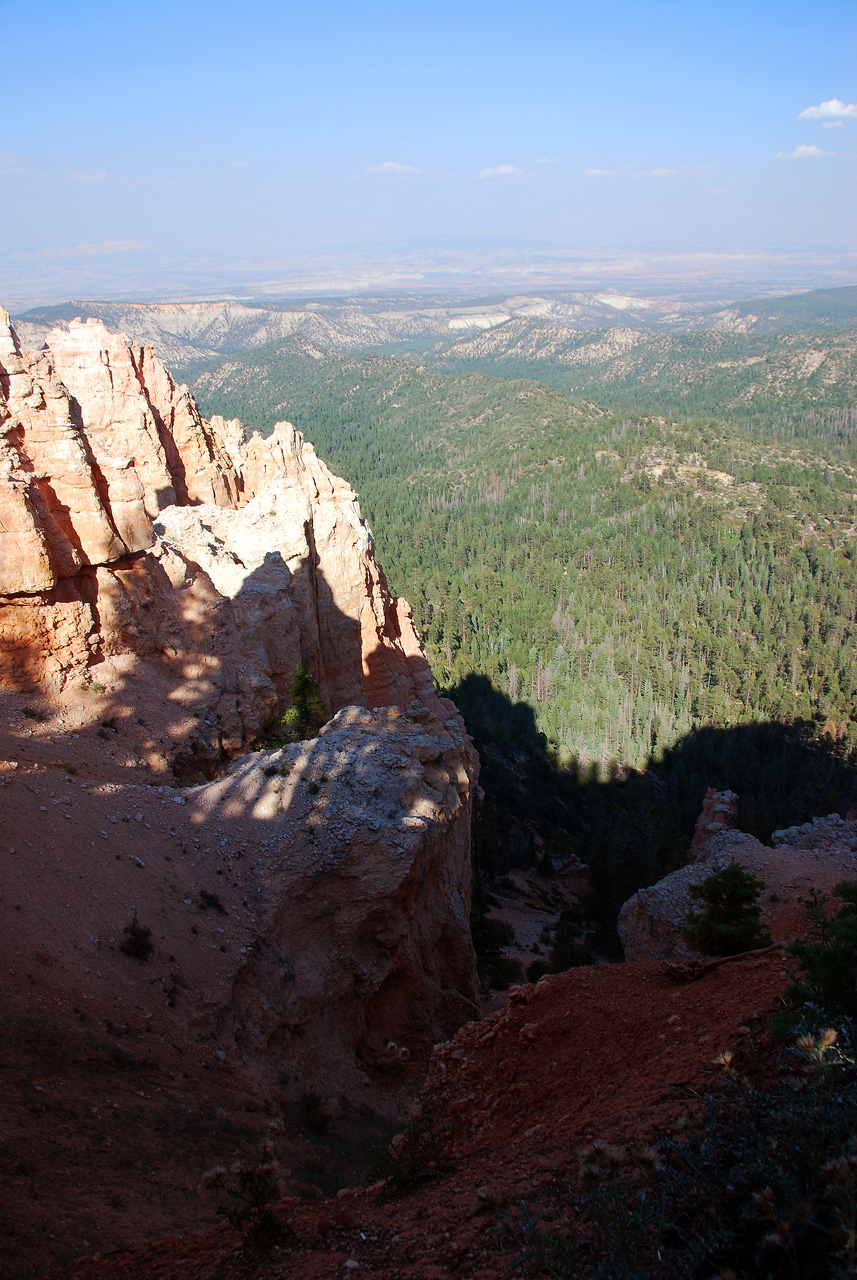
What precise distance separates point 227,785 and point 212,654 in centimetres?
633

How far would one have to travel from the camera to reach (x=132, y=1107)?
8.05 metres

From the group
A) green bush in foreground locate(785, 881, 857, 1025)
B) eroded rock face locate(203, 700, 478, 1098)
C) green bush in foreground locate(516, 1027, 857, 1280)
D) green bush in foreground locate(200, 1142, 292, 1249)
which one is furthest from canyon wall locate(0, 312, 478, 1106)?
green bush in foreground locate(785, 881, 857, 1025)

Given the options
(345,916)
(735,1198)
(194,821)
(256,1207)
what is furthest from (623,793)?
(735,1198)

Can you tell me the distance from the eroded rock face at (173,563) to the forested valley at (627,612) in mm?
17211

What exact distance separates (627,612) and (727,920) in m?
87.5

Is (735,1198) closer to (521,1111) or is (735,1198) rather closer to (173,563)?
(521,1111)

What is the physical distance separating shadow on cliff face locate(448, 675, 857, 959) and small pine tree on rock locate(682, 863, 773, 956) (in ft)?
56.4

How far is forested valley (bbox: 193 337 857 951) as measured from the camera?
57312 millimetres

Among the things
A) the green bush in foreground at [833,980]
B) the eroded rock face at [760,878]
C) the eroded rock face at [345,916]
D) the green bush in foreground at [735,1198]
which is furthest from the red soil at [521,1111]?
the eroded rock face at [760,878]

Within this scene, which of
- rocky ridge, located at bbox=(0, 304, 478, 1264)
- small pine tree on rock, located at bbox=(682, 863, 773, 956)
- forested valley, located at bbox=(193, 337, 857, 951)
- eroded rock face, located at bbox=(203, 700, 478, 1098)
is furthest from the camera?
forested valley, located at bbox=(193, 337, 857, 951)

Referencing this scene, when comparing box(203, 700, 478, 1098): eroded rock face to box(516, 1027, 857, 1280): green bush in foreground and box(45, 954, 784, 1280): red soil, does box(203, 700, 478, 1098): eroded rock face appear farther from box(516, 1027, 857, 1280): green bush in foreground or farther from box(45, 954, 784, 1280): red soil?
box(516, 1027, 857, 1280): green bush in foreground

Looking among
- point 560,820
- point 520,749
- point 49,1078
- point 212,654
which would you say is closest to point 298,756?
point 212,654

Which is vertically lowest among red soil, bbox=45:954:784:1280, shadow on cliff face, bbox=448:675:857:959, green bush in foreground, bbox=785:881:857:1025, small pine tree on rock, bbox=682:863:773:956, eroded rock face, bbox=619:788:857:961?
shadow on cliff face, bbox=448:675:857:959

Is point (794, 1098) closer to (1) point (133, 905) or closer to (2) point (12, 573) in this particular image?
(1) point (133, 905)
